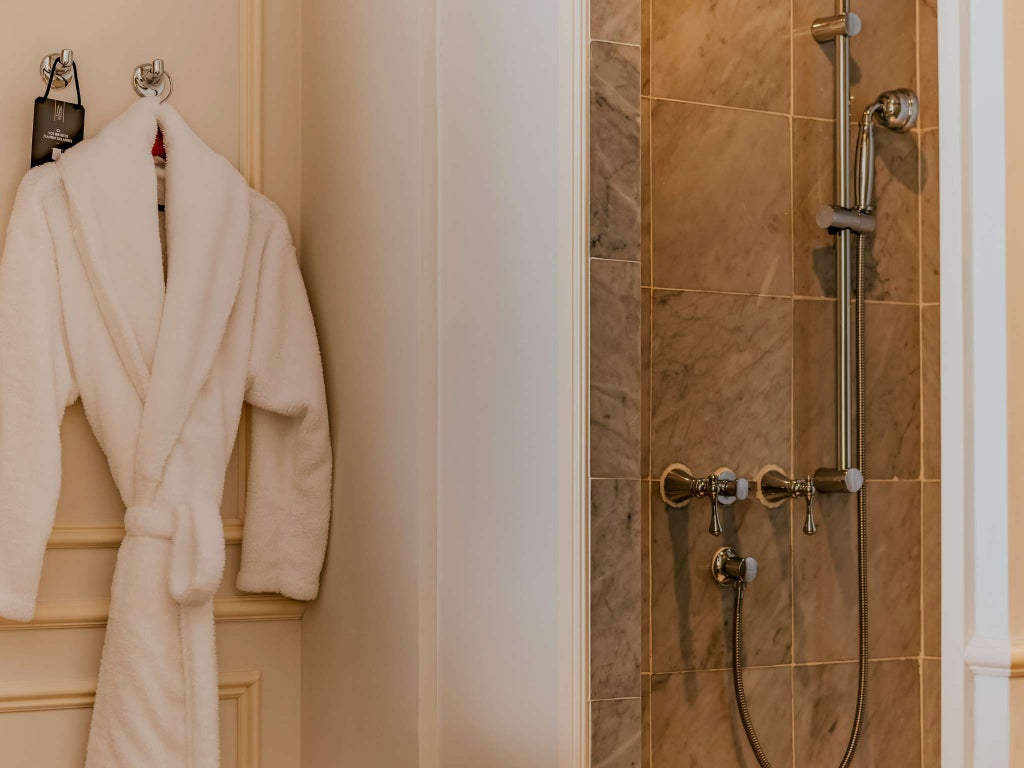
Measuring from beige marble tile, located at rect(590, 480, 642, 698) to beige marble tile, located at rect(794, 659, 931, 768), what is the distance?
2.70 ft

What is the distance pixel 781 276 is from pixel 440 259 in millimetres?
760

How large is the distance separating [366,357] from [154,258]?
14.6 inches

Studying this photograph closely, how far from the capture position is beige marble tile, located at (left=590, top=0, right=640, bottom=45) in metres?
1.37

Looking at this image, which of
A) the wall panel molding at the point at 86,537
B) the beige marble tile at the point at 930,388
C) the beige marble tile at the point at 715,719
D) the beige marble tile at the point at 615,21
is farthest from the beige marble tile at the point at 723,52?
the wall panel molding at the point at 86,537

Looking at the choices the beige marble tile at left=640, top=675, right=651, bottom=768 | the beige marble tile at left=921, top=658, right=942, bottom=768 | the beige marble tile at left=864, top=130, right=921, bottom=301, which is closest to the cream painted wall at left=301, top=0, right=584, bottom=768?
the beige marble tile at left=640, top=675, right=651, bottom=768

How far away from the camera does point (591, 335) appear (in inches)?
52.9

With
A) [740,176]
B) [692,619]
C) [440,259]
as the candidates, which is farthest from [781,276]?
[440,259]

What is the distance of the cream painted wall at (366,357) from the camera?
1586 millimetres

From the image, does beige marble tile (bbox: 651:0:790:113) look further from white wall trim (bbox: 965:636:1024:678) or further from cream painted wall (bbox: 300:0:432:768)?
white wall trim (bbox: 965:636:1024:678)

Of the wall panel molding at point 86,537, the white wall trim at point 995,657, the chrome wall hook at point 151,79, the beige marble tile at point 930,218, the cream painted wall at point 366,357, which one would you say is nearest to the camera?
the white wall trim at point 995,657

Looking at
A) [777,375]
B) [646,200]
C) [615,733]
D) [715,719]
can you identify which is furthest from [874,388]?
[615,733]

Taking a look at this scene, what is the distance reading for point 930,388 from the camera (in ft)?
7.23

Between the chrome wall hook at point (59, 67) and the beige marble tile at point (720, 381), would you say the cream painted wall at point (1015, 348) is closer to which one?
the beige marble tile at point (720, 381)

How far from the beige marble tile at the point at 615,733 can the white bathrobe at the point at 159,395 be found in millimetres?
660
